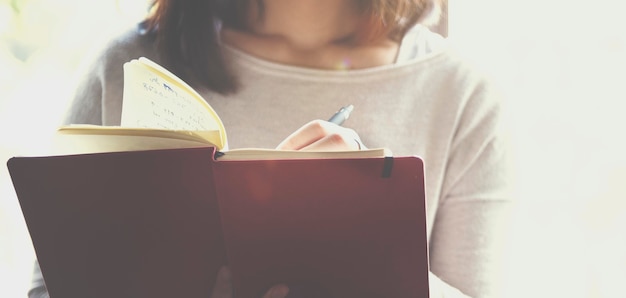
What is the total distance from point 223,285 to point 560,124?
0.61 m

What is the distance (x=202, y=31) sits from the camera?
0.88m

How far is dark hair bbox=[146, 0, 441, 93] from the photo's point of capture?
85 centimetres

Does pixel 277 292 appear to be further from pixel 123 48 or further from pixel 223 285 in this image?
pixel 123 48

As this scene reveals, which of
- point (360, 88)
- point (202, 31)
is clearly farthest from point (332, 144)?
point (202, 31)

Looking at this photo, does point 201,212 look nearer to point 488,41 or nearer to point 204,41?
point 204,41

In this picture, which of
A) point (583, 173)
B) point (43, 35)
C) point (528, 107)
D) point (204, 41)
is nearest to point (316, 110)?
point (204, 41)

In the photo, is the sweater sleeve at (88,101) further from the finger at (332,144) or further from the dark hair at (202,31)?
the finger at (332,144)

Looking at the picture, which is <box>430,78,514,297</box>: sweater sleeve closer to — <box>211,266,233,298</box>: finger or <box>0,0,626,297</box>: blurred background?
<box>0,0,626,297</box>: blurred background

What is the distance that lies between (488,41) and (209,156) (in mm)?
584

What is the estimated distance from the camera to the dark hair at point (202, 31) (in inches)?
33.3

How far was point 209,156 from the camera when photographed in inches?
18.4

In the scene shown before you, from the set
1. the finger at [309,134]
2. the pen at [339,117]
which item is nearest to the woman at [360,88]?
the pen at [339,117]

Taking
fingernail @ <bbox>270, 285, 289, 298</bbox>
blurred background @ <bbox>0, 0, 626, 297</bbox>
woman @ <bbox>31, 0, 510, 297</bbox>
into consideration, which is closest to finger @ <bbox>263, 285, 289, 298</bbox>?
fingernail @ <bbox>270, 285, 289, 298</bbox>

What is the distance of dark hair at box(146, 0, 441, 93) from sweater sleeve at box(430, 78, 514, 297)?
0.17 m
